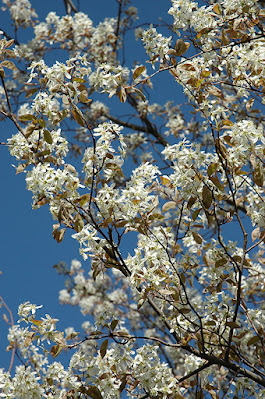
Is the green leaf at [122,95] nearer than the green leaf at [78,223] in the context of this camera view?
No

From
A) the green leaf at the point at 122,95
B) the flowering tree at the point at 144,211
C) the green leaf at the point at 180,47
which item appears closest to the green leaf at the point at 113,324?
the flowering tree at the point at 144,211

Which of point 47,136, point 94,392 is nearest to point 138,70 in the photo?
point 47,136

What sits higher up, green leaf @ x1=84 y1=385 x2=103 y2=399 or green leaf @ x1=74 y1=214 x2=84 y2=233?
green leaf @ x1=74 y1=214 x2=84 y2=233

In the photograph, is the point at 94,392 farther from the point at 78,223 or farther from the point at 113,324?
the point at 78,223

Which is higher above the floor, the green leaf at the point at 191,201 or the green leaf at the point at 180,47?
the green leaf at the point at 180,47

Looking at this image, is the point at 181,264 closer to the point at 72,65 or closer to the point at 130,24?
the point at 72,65

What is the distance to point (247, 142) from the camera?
2.47m

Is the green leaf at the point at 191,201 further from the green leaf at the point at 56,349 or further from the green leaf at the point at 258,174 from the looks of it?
the green leaf at the point at 56,349

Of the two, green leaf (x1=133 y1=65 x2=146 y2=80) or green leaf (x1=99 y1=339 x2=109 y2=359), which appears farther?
green leaf (x1=133 y1=65 x2=146 y2=80)

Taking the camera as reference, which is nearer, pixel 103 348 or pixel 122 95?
pixel 103 348

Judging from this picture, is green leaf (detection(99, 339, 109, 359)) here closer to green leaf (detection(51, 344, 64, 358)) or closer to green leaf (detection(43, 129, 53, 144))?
green leaf (detection(51, 344, 64, 358))

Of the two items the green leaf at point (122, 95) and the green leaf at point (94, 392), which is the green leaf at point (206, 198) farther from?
the green leaf at point (94, 392)

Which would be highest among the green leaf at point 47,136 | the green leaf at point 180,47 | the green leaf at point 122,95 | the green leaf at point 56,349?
the green leaf at point 180,47

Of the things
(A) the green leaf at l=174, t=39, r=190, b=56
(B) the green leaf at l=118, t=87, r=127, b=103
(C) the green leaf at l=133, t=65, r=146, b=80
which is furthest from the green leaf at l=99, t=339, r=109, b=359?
(A) the green leaf at l=174, t=39, r=190, b=56
